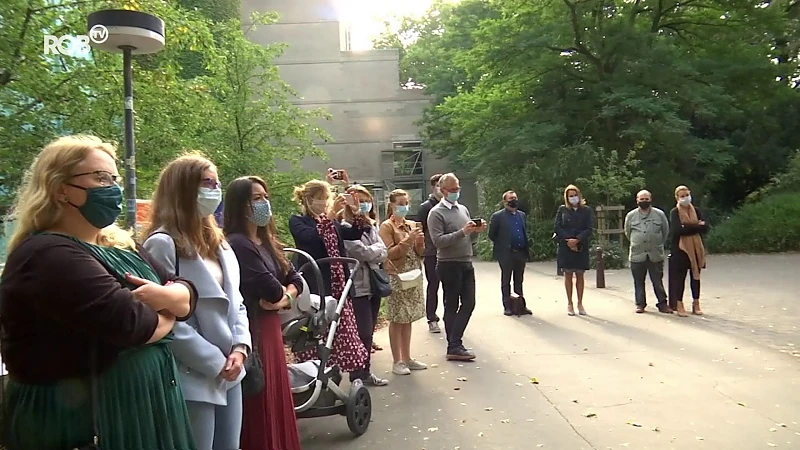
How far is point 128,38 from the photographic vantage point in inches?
199

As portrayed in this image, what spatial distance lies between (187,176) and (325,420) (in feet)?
9.48

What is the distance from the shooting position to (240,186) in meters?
3.91

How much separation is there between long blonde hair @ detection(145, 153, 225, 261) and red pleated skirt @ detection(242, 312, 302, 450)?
85 centimetres

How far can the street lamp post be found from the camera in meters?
4.96

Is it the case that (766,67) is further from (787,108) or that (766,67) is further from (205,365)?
(205,365)

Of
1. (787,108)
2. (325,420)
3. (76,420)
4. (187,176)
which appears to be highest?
(787,108)

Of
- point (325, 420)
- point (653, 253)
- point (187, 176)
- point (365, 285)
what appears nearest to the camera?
point (187, 176)

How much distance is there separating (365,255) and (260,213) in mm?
2075

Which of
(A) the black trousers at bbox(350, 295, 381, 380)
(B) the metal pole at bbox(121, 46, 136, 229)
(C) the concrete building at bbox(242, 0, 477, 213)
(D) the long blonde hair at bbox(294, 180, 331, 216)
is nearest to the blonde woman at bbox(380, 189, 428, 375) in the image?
(A) the black trousers at bbox(350, 295, 381, 380)

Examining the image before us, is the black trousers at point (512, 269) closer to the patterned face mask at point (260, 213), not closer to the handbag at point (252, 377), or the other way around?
the patterned face mask at point (260, 213)

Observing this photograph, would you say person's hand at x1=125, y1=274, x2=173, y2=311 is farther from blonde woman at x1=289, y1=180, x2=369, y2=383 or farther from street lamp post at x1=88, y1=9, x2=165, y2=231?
blonde woman at x1=289, y1=180, x2=369, y2=383

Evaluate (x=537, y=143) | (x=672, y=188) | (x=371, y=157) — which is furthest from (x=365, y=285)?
(x=371, y=157)

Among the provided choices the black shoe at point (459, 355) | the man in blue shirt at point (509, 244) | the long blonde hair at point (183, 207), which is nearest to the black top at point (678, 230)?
the man in blue shirt at point (509, 244)

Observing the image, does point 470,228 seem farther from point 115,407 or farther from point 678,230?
point 115,407
